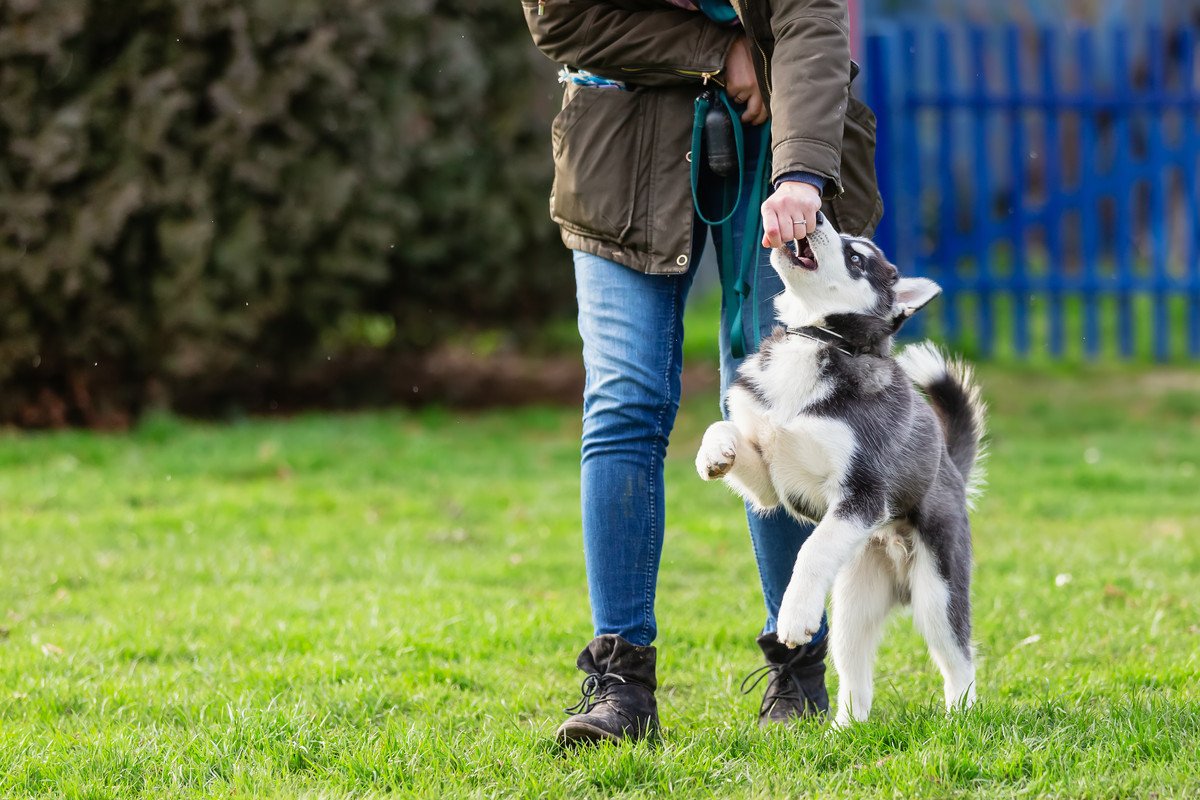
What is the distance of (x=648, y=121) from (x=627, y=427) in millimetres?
745

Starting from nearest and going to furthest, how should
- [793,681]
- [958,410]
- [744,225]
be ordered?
[744,225], [793,681], [958,410]

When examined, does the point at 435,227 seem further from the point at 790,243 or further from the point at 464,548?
the point at 790,243

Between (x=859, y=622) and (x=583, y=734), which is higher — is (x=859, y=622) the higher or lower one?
the higher one

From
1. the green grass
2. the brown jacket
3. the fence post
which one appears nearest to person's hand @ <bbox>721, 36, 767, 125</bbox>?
the brown jacket

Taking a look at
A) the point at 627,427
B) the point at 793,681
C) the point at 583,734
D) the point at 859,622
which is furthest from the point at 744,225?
the point at 583,734

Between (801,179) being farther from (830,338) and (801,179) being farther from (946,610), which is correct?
(946,610)

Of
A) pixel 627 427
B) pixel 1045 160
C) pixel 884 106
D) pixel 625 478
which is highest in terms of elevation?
pixel 884 106

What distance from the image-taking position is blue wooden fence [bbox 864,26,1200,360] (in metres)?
10.1

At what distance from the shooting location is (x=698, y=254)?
346cm

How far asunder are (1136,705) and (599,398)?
1522 millimetres

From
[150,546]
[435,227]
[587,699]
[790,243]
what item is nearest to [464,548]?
[150,546]

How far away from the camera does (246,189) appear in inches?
319

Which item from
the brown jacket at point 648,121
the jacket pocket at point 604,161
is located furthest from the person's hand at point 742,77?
the jacket pocket at point 604,161

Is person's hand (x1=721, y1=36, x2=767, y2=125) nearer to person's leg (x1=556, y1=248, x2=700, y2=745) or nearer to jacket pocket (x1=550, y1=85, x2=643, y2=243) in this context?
jacket pocket (x1=550, y1=85, x2=643, y2=243)
